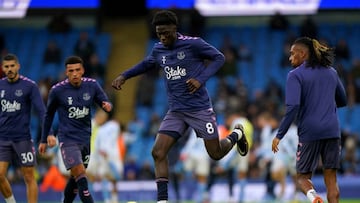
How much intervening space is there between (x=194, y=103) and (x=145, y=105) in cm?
1766

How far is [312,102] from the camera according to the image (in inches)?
512

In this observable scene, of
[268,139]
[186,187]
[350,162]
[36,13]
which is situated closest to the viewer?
[268,139]

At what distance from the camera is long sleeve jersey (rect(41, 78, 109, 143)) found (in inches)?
579

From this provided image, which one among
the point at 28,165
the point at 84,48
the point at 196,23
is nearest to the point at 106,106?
the point at 28,165

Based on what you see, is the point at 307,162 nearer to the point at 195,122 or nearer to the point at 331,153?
the point at 331,153

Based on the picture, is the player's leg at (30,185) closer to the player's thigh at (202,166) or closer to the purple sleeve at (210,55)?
the purple sleeve at (210,55)

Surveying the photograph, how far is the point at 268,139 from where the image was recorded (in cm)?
2292

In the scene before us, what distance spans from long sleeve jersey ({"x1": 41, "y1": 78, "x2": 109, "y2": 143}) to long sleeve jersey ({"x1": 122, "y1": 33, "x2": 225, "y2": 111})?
1932 mm

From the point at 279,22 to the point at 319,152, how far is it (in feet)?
63.4

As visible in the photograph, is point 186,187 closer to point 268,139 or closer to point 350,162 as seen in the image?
point 268,139

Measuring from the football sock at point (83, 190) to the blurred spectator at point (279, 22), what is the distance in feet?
60.3

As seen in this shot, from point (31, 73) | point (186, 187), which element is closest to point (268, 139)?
point (186, 187)

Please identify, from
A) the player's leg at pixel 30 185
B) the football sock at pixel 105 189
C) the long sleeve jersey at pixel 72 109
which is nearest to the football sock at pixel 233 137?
the long sleeve jersey at pixel 72 109

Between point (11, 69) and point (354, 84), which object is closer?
point (11, 69)
